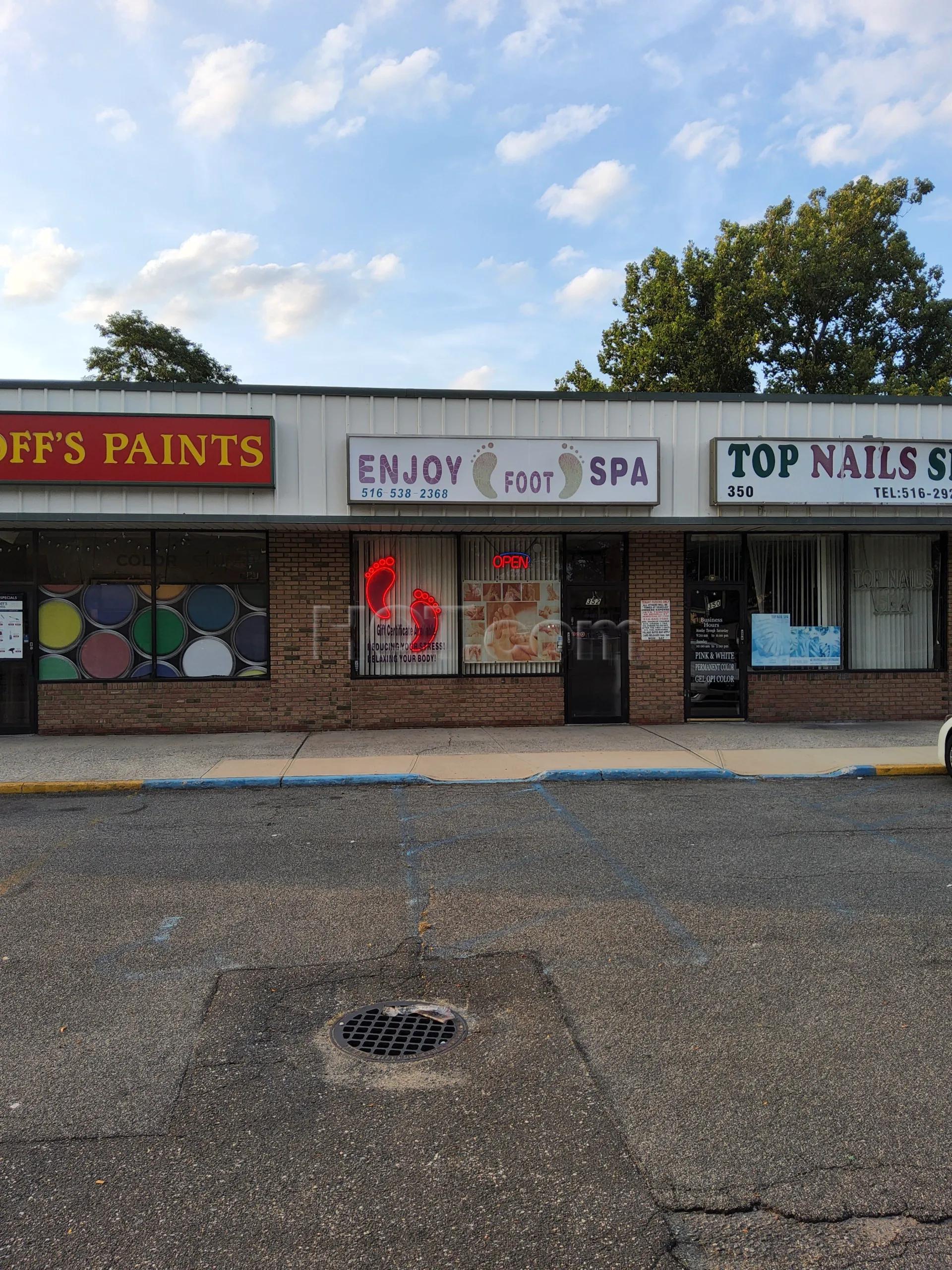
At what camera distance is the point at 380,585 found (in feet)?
45.9

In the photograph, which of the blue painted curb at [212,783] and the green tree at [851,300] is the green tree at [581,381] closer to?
the green tree at [851,300]

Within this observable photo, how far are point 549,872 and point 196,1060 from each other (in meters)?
3.27

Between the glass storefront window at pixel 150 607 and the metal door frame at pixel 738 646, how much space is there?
6.38 m

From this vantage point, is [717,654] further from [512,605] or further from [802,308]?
[802,308]

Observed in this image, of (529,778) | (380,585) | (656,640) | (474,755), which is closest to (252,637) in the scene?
(380,585)

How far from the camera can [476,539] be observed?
14094 mm

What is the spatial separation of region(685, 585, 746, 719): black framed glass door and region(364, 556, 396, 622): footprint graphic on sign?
4.65 m

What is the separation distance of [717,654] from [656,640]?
1.04 meters

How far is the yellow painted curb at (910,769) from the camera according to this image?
34.7 ft

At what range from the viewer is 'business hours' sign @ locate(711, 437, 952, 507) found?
13.2 m

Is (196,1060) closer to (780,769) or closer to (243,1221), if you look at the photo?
(243,1221)

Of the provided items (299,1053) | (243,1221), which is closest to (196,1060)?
(299,1053)

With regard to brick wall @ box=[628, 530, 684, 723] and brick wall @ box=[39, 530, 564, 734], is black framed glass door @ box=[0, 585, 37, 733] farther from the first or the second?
brick wall @ box=[628, 530, 684, 723]

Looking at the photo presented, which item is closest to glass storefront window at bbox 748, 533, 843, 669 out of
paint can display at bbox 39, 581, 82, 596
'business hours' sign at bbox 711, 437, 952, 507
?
'business hours' sign at bbox 711, 437, 952, 507
